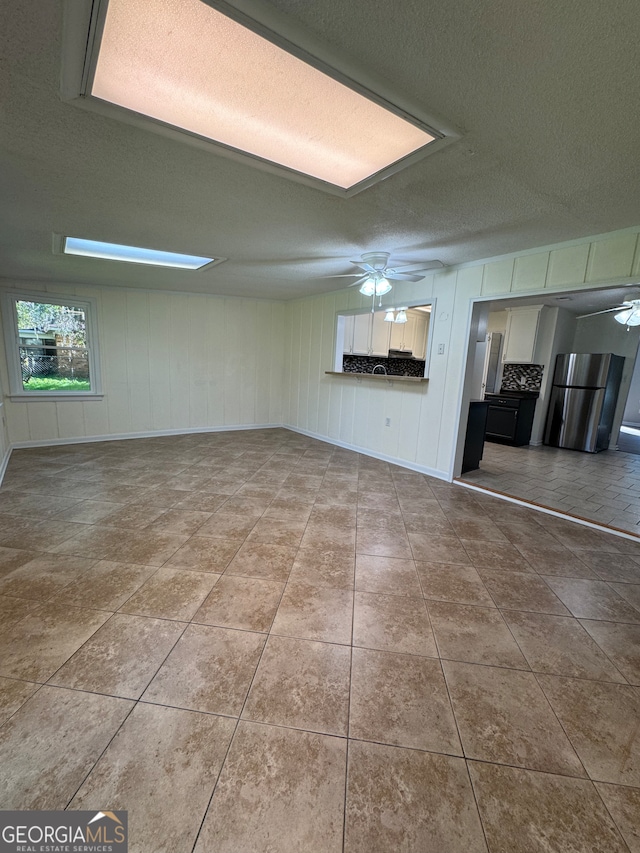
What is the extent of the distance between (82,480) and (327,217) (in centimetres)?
355

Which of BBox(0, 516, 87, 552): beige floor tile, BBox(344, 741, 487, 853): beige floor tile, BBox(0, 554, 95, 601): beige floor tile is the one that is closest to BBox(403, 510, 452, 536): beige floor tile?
BBox(344, 741, 487, 853): beige floor tile

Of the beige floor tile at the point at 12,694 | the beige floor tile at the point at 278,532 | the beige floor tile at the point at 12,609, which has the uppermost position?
the beige floor tile at the point at 278,532

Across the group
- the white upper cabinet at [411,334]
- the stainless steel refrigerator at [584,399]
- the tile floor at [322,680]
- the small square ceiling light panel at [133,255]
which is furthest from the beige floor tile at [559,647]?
the white upper cabinet at [411,334]

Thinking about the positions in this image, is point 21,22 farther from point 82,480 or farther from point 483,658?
point 82,480

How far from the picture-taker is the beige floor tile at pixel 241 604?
69.8 inches

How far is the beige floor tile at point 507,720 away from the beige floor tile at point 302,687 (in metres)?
0.46

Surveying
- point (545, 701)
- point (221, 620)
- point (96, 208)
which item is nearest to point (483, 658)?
point (545, 701)

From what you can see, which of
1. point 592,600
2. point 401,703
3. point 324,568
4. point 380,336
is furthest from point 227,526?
point 380,336

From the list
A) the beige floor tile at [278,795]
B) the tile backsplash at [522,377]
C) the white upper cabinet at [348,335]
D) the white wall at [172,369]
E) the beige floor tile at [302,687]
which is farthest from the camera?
the tile backsplash at [522,377]

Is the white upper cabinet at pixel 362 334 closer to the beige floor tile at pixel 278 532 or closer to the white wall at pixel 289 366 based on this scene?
the white wall at pixel 289 366

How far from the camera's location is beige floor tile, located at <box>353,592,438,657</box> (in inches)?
65.5

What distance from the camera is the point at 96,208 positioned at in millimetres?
2512

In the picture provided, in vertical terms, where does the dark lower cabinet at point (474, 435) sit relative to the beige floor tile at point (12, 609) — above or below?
above

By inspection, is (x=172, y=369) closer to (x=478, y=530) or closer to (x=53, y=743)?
(x=478, y=530)
